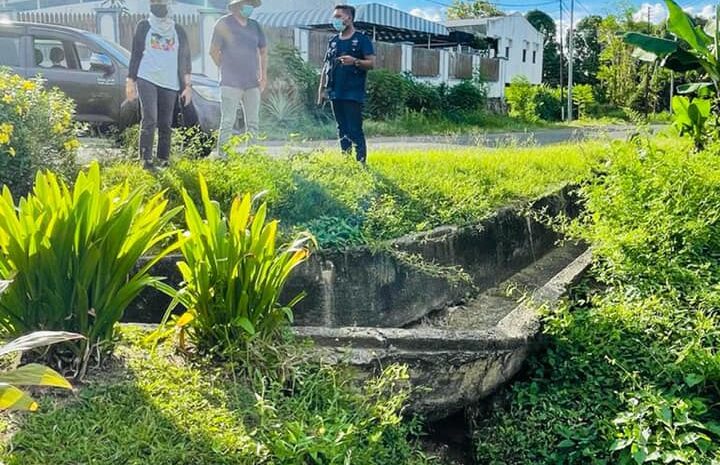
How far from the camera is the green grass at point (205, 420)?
7.06 ft

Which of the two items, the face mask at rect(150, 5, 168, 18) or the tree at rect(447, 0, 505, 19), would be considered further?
the tree at rect(447, 0, 505, 19)

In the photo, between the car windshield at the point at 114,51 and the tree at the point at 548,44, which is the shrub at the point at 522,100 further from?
the tree at the point at 548,44

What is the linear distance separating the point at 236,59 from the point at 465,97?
642 inches

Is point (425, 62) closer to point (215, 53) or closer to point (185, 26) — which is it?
point (185, 26)

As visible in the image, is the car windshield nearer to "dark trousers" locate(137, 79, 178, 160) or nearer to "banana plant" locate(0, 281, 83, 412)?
"dark trousers" locate(137, 79, 178, 160)

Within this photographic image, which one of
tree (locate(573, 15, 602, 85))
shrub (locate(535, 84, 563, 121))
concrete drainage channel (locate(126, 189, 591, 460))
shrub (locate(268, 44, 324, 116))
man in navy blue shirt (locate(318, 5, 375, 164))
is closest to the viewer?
concrete drainage channel (locate(126, 189, 591, 460))

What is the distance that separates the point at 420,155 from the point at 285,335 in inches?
178

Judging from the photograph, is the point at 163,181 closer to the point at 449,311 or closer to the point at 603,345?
the point at 449,311

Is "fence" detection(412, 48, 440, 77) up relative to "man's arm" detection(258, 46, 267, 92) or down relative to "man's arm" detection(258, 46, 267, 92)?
up

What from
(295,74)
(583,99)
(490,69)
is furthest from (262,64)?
(490,69)

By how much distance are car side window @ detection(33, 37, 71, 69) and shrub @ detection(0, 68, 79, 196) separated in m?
4.16

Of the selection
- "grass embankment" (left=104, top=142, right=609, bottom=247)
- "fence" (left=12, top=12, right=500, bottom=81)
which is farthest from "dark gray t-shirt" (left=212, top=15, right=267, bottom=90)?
"fence" (left=12, top=12, right=500, bottom=81)

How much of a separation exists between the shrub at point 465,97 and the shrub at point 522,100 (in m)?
3.49

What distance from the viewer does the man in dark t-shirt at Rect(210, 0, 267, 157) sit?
6.36m
